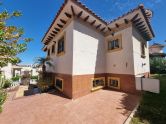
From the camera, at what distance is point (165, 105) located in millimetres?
6359

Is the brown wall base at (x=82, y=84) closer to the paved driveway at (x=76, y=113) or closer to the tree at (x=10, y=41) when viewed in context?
the paved driveway at (x=76, y=113)

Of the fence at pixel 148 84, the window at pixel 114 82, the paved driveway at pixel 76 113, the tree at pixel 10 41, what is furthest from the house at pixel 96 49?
the tree at pixel 10 41

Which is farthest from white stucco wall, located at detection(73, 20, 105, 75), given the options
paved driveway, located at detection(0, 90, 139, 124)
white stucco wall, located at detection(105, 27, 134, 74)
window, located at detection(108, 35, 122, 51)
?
paved driveway, located at detection(0, 90, 139, 124)

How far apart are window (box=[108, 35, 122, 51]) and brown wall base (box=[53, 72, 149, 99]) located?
2.55 metres

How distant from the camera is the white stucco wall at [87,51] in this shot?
825cm

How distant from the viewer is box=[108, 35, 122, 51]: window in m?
9.78

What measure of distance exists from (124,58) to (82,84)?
4.15m

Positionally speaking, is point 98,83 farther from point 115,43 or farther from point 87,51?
point 115,43

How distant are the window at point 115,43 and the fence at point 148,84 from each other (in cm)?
328

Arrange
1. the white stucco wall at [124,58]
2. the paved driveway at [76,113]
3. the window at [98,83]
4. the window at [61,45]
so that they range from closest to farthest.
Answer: the paved driveway at [76,113] → the white stucco wall at [124,58] → the window at [98,83] → the window at [61,45]

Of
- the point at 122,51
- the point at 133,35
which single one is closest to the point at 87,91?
the point at 122,51

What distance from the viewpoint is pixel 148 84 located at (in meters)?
7.71

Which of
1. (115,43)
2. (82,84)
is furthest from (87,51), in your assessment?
(115,43)

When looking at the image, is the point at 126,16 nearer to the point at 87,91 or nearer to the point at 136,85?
the point at 136,85
